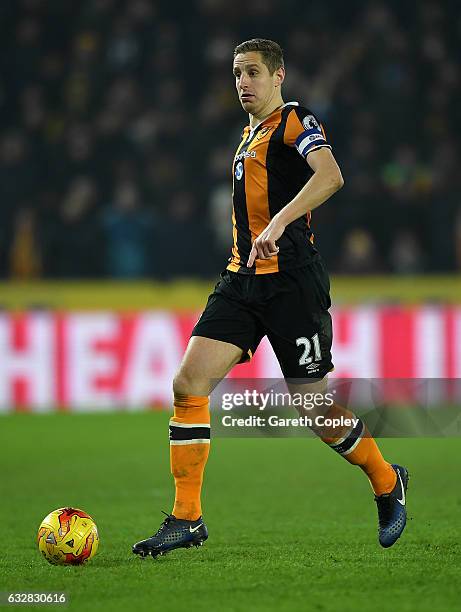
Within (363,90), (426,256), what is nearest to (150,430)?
(426,256)

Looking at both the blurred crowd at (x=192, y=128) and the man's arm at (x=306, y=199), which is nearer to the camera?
the man's arm at (x=306, y=199)

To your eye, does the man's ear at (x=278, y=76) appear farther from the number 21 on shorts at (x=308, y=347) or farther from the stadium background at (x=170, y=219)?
the stadium background at (x=170, y=219)

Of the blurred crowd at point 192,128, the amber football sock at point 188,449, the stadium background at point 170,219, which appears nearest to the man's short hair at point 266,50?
the amber football sock at point 188,449

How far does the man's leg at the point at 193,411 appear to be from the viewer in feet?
16.4

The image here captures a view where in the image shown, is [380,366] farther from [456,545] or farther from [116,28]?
[456,545]

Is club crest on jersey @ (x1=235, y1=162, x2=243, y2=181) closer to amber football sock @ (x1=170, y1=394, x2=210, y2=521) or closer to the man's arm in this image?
the man's arm

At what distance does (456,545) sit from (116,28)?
10586mm

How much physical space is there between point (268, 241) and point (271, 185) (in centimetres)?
52

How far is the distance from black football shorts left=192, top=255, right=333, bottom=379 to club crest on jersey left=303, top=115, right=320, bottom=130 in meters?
0.60

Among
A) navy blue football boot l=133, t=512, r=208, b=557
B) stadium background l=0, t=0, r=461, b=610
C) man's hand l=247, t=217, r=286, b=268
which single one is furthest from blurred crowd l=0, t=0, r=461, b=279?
man's hand l=247, t=217, r=286, b=268

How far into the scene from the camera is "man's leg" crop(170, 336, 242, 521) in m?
5.00

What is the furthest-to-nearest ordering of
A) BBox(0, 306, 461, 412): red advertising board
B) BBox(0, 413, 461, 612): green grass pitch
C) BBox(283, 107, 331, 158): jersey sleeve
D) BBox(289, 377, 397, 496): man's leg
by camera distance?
BBox(0, 306, 461, 412): red advertising board < BBox(289, 377, 397, 496): man's leg < BBox(283, 107, 331, 158): jersey sleeve < BBox(0, 413, 461, 612): green grass pitch

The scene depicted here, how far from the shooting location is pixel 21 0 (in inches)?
585

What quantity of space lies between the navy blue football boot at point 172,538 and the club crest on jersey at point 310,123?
67.5 inches
